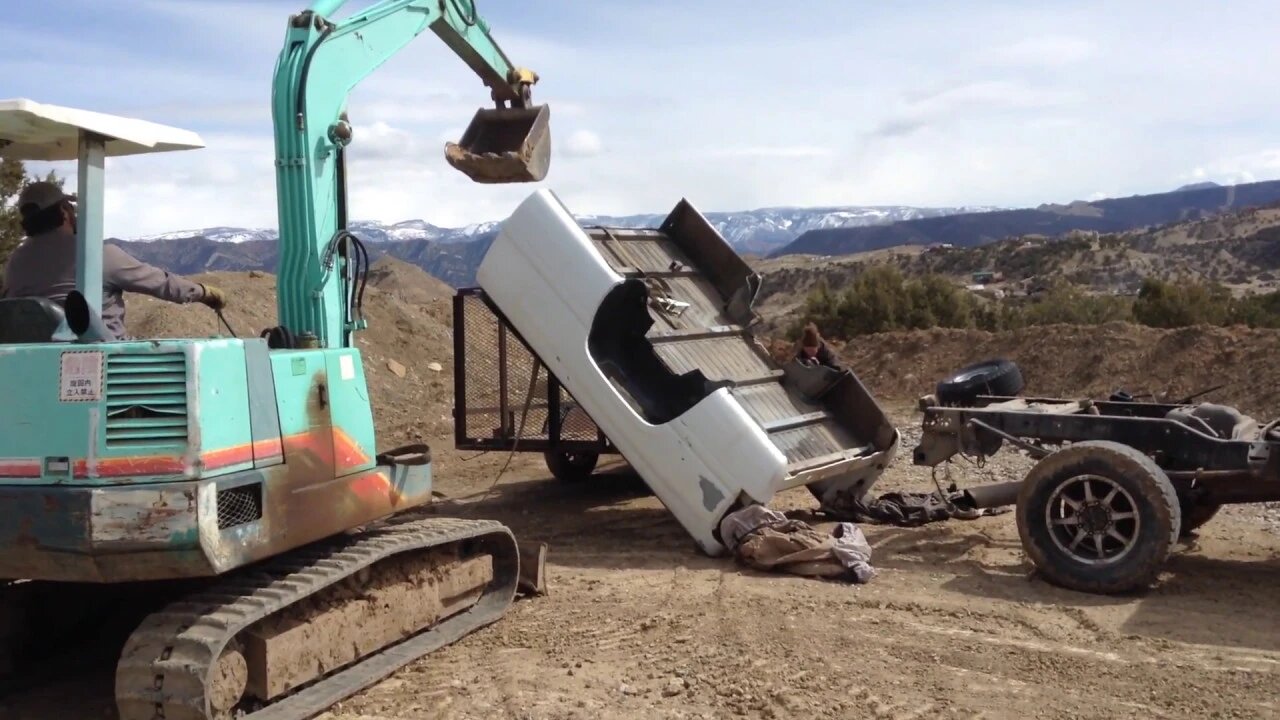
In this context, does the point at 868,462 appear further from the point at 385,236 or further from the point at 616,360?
the point at 385,236

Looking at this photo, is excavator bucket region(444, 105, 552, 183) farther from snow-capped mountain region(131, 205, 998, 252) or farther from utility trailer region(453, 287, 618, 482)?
snow-capped mountain region(131, 205, 998, 252)

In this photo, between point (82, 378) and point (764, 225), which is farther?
point (764, 225)

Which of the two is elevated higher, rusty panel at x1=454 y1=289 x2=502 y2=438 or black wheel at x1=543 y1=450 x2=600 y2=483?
rusty panel at x1=454 y1=289 x2=502 y2=438

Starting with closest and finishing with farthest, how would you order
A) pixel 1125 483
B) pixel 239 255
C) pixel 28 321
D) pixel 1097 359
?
1. pixel 28 321
2. pixel 1125 483
3. pixel 1097 359
4. pixel 239 255

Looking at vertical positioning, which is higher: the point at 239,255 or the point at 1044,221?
the point at 1044,221

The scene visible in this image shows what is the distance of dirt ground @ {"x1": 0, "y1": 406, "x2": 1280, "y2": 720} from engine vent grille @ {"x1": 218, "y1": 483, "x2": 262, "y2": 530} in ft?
3.36

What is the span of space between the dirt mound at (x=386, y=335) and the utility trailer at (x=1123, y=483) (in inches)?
354

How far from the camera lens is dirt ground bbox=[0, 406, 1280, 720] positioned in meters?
5.38

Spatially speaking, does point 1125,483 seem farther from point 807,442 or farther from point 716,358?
point 716,358

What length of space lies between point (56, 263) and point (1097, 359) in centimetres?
1357

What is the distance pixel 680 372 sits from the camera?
9.05 meters

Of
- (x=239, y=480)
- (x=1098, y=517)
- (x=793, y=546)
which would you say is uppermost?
(x=239, y=480)

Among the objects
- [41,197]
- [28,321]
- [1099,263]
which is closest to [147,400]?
[28,321]

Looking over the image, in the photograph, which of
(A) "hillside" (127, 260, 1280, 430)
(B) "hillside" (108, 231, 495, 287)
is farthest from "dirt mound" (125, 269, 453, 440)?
(B) "hillside" (108, 231, 495, 287)
